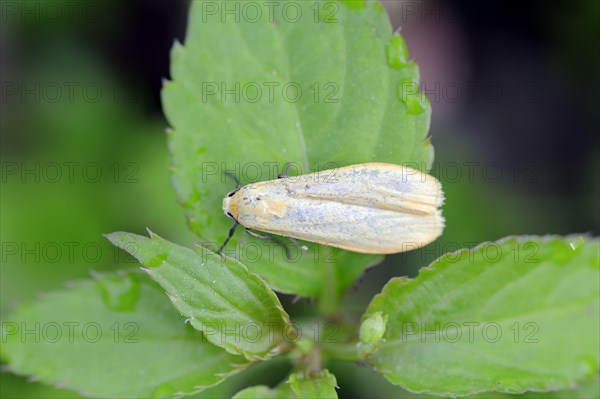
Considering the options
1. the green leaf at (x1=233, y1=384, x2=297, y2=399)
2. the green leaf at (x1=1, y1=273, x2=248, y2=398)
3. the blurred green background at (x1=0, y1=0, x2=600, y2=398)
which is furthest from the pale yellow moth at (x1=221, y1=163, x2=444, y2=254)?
the blurred green background at (x1=0, y1=0, x2=600, y2=398)

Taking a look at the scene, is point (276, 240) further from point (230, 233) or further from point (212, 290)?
point (212, 290)

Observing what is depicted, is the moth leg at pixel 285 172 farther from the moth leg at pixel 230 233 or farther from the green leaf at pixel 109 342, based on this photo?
the green leaf at pixel 109 342

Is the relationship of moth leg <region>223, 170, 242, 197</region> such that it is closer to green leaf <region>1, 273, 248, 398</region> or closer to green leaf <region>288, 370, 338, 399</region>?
green leaf <region>1, 273, 248, 398</region>

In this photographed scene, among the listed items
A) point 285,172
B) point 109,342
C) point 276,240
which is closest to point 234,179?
point 285,172

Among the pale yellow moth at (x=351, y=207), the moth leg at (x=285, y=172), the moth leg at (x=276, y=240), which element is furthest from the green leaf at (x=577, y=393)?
the moth leg at (x=285, y=172)

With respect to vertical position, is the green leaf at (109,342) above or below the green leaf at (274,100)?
below

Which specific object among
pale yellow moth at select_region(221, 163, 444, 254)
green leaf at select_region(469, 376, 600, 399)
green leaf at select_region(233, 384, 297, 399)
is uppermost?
pale yellow moth at select_region(221, 163, 444, 254)

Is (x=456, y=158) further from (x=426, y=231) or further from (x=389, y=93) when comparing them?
(x=389, y=93)
